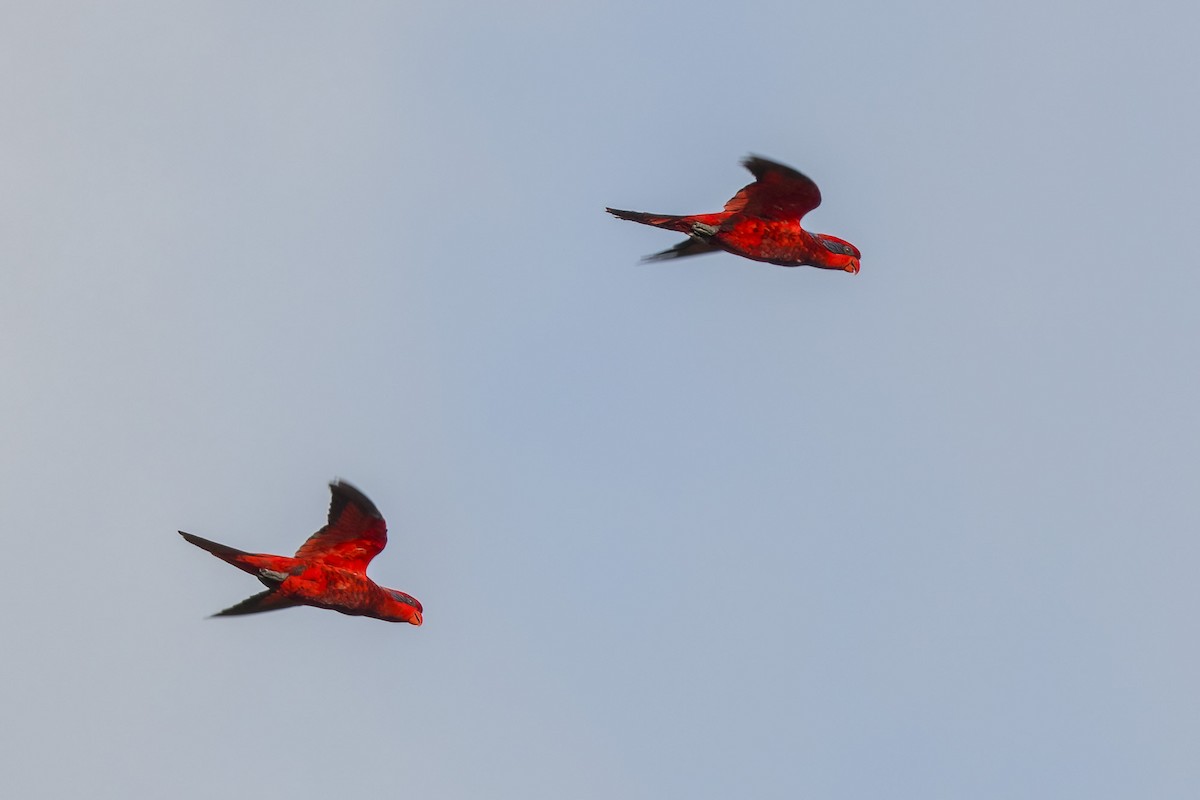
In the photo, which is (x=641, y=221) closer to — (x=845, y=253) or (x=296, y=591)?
(x=845, y=253)

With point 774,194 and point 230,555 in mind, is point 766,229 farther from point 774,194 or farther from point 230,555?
point 230,555

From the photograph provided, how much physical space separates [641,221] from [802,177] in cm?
312

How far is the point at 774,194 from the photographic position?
38688 millimetres

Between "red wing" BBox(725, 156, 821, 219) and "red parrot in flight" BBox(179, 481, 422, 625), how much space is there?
8.88 meters

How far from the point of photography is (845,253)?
40531 millimetres

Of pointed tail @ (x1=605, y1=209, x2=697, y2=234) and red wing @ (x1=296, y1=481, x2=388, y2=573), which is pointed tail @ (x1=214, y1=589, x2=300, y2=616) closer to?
red wing @ (x1=296, y1=481, x2=388, y2=573)

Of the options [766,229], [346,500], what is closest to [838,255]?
[766,229]

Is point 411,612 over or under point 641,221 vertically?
under

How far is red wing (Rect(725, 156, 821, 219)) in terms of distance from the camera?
→ 37.5 m

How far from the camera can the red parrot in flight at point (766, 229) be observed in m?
38.7

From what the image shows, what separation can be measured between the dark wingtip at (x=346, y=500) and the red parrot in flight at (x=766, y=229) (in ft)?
22.6

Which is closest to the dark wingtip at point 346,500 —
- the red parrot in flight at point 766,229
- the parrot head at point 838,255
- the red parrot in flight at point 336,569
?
the red parrot in flight at point 336,569

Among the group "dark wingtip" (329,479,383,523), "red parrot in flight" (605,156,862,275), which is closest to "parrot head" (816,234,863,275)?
"red parrot in flight" (605,156,862,275)

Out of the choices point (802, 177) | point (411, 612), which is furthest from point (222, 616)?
point (802, 177)
